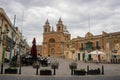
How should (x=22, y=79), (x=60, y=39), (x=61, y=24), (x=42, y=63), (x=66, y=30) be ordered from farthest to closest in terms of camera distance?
(x=66, y=30) < (x=61, y=24) < (x=60, y=39) < (x=42, y=63) < (x=22, y=79)

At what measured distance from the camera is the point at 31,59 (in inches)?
1075

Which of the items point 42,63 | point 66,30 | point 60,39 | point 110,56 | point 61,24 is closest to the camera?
point 42,63

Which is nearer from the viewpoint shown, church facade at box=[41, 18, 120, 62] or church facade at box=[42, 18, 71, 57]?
church facade at box=[41, 18, 120, 62]

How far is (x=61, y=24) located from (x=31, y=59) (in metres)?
54.6

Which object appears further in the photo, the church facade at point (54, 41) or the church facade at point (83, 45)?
the church facade at point (54, 41)

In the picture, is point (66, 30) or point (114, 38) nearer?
point (114, 38)

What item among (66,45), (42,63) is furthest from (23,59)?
(66,45)

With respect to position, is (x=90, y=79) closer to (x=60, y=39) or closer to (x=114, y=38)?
(x=114, y=38)

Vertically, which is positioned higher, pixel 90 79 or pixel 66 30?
pixel 66 30

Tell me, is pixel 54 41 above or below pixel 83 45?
above

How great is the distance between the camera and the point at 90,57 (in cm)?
Result: 5344

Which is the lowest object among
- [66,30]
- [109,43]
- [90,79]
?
[90,79]

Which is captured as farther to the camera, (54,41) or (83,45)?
(54,41)

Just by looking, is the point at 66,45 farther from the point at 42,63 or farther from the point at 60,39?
the point at 42,63
